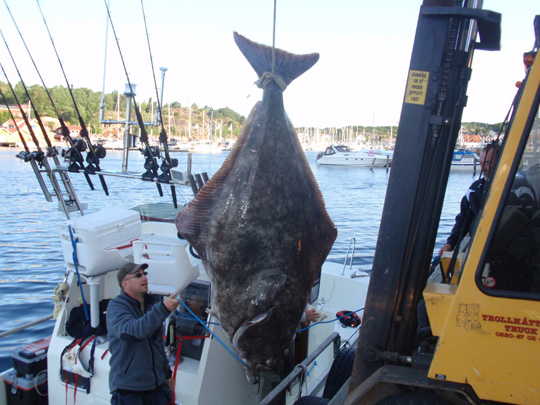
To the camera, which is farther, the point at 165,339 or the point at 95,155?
the point at 95,155

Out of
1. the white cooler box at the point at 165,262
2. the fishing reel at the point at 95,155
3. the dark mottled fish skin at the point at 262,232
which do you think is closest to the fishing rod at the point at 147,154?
the fishing reel at the point at 95,155

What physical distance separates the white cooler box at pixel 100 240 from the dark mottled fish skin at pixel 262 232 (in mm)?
2013

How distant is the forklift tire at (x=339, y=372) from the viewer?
426 centimetres

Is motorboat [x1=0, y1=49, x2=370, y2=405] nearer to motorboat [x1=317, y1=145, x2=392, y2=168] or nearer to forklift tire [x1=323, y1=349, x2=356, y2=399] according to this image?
forklift tire [x1=323, y1=349, x2=356, y2=399]

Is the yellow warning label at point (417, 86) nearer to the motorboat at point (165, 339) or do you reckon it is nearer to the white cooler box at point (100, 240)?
the motorboat at point (165, 339)

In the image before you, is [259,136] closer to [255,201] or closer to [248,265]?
[255,201]

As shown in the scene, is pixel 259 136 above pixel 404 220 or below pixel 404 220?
above

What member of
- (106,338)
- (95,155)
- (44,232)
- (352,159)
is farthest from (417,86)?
(352,159)

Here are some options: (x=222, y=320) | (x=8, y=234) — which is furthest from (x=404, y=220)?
(x=8, y=234)

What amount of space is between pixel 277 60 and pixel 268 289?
1182 mm

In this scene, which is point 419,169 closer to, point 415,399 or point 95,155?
point 415,399

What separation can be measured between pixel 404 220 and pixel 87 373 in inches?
126

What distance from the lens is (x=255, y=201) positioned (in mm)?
2156

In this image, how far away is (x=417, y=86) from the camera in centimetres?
228
